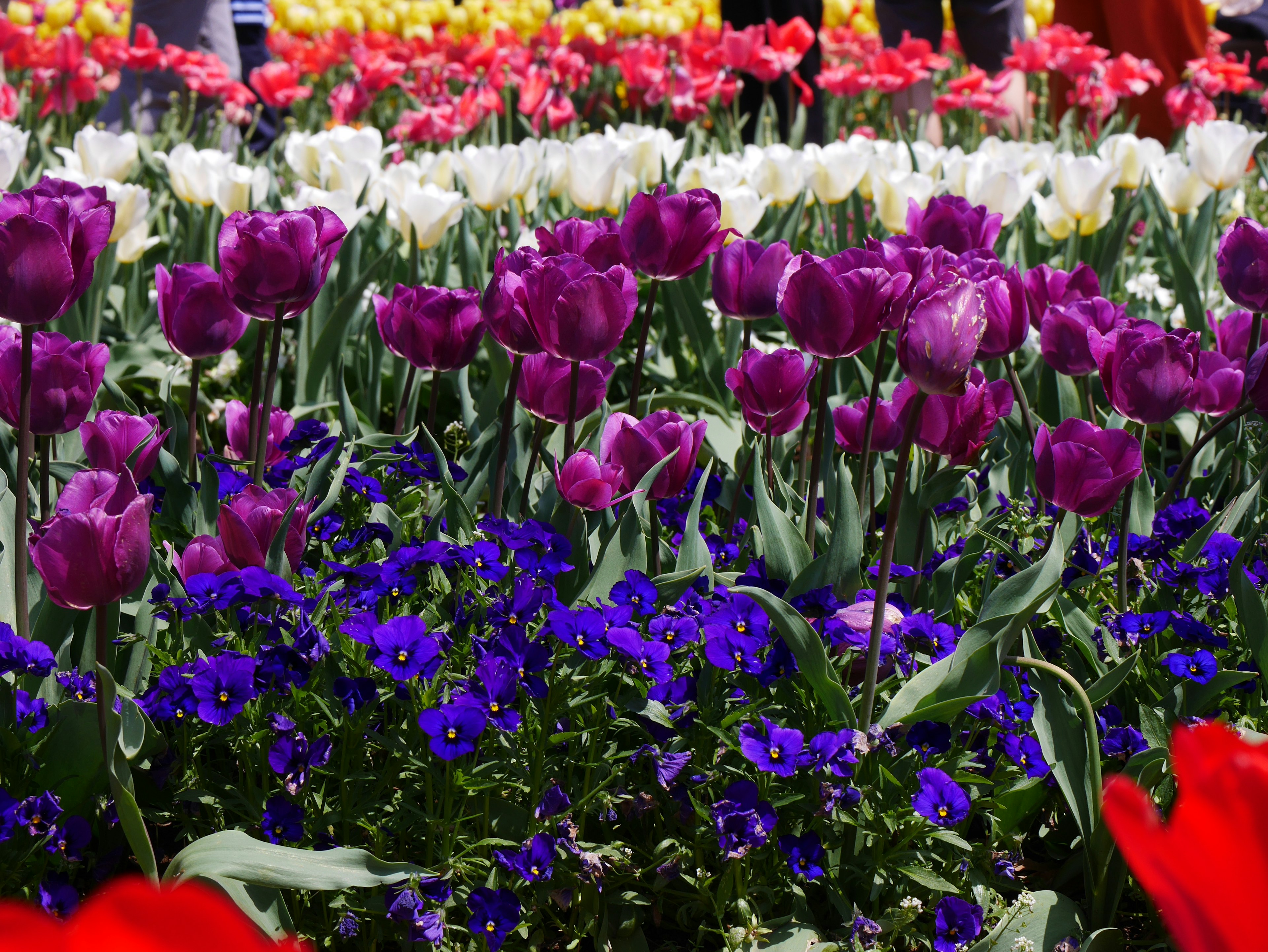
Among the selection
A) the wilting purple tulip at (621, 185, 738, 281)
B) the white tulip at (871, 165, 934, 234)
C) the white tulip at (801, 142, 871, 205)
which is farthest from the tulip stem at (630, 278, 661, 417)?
the white tulip at (801, 142, 871, 205)

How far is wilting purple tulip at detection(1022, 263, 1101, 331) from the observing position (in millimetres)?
1971

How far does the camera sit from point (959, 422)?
62.1 inches

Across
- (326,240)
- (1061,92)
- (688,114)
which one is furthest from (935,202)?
(1061,92)

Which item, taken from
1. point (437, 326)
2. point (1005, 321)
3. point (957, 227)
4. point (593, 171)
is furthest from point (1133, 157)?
point (437, 326)

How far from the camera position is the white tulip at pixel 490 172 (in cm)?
282

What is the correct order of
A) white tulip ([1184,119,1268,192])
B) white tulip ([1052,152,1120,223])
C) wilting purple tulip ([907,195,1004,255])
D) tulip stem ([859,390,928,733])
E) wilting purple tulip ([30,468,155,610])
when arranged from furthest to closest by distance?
1. white tulip ([1184,119,1268,192])
2. white tulip ([1052,152,1120,223])
3. wilting purple tulip ([907,195,1004,255])
4. tulip stem ([859,390,928,733])
5. wilting purple tulip ([30,468,155,610])

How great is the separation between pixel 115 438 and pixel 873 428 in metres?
1.07

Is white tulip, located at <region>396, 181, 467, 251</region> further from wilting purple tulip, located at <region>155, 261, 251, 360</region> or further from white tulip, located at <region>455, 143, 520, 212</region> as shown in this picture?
wilting purple tulip, located at <region>155, 261, 251, 360</region>

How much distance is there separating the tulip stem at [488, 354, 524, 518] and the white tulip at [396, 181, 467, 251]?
0.88 metres

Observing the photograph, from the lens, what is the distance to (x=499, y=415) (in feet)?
7.31

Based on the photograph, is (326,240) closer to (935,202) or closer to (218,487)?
(218,487)

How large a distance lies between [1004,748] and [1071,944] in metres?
0.24

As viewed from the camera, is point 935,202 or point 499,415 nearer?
point 935,202

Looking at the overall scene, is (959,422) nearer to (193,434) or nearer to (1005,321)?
(1005,321)
